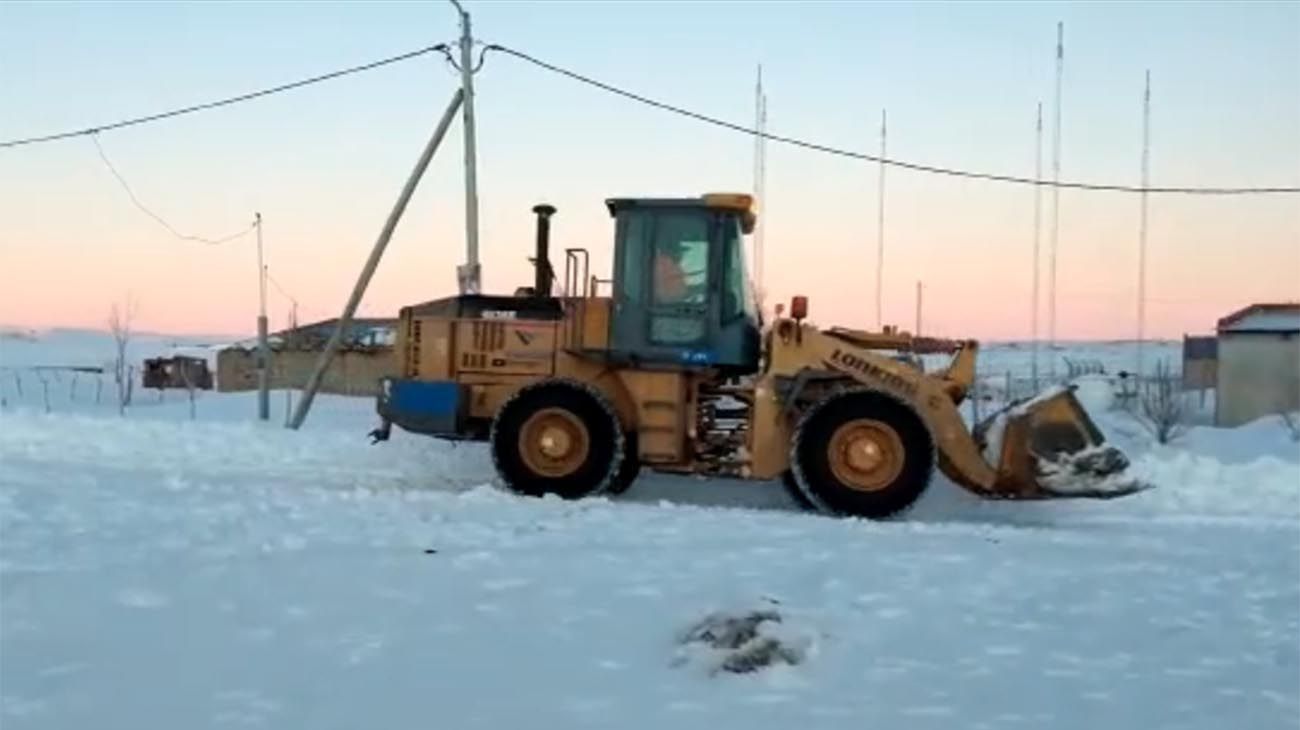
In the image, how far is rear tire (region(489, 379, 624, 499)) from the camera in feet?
42.3

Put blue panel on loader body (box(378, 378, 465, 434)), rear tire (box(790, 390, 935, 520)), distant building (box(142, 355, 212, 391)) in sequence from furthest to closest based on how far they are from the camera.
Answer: distant building (box(142, 355, 212, 391)), blue panel on loader body (box(378, 378, 465, 434)), rear tire (box(790, 390, 935, 520))

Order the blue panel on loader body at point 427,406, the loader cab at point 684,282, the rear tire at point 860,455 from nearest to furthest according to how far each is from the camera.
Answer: the rear tire at point 860,455 < the loader cab at point 684,282 < the blue panel on loader body at point 427,406

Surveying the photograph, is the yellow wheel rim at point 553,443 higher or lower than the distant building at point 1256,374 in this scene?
lower

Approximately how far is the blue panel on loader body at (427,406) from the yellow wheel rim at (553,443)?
0.70 meters

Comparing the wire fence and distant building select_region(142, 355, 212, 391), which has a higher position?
distant building select_region(142, 355, 212, 391)

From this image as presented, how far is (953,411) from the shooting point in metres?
12.6

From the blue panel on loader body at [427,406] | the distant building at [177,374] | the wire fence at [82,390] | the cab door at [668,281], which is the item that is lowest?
the wire fence at [82,390]

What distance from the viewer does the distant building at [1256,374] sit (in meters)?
32.5

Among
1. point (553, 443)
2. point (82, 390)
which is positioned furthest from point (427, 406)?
point (82, 390)

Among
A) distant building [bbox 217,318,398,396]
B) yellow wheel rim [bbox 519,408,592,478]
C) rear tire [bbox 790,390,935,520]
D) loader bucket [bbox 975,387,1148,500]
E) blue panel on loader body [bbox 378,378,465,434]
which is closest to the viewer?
rear tire [bbox 790,390,935,520]

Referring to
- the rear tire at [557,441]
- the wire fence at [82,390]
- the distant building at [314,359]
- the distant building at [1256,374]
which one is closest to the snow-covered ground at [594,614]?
the rear tire at [557,441]

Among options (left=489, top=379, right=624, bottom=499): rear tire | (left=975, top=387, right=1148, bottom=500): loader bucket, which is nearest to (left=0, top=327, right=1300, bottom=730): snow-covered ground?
(left=975, top=387, right=1148, bottom=500): loader bucket

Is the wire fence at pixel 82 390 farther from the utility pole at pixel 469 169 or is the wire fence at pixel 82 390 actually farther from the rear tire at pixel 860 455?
the rear tire at pixel 860 455

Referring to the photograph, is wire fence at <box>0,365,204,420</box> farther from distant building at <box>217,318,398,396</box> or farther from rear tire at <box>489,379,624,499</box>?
rear tire at <box>489,379,624,499</box>
